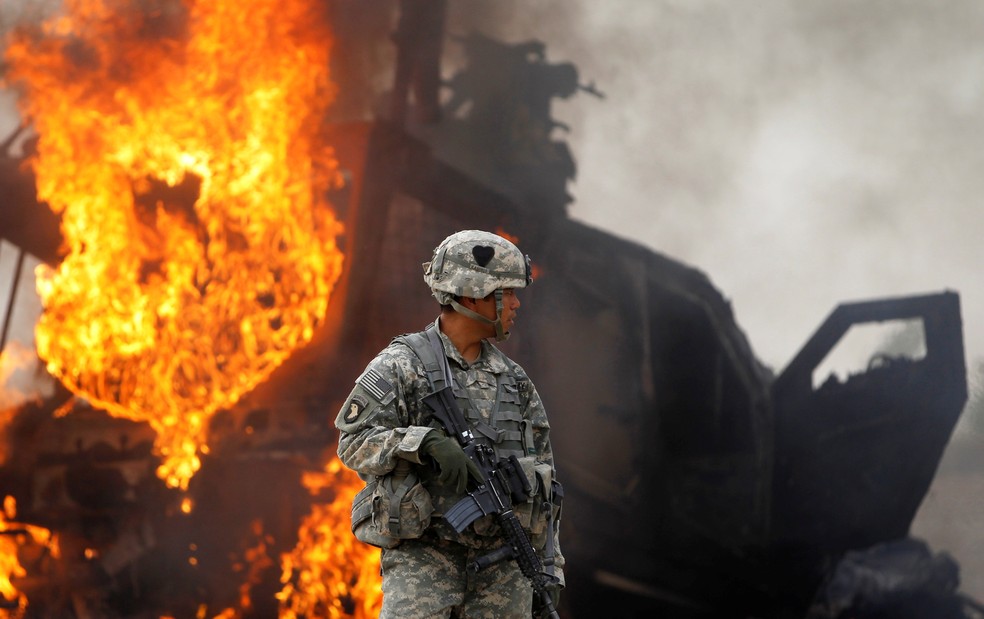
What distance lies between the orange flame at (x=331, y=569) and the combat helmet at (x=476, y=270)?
5667 millimetres

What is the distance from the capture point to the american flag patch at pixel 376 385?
2695 millimetres

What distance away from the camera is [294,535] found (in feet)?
27.5

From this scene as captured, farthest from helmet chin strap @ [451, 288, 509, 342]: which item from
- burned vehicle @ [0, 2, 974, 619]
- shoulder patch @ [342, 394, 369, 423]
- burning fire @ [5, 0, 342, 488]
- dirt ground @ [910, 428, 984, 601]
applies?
dirt ground @ [910, 428, 984, 601]

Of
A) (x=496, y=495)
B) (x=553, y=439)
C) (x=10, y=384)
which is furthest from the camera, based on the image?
(x=553, y=439)

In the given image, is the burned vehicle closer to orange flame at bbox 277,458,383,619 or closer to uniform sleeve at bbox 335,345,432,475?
orange flame at bbox 277,458,383,619

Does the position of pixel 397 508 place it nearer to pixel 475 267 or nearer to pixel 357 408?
pixel 357 408

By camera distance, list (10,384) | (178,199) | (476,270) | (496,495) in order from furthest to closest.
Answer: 1. (10,384)
2. (178,199)
3. (476,270)
4. (496,495)

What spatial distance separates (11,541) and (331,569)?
8.45 feet

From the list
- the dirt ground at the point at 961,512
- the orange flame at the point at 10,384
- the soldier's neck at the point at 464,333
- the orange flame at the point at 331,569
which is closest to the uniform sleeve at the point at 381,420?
the soldier's neck at the point at 464,333

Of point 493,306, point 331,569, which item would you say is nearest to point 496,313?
point 493,306

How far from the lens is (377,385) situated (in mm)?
2703

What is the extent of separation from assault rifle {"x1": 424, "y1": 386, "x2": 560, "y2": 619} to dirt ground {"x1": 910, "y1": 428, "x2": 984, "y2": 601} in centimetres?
1054

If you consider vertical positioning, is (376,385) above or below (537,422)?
above

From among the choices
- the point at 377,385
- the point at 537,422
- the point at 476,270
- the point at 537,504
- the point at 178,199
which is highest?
the point at 178,199
